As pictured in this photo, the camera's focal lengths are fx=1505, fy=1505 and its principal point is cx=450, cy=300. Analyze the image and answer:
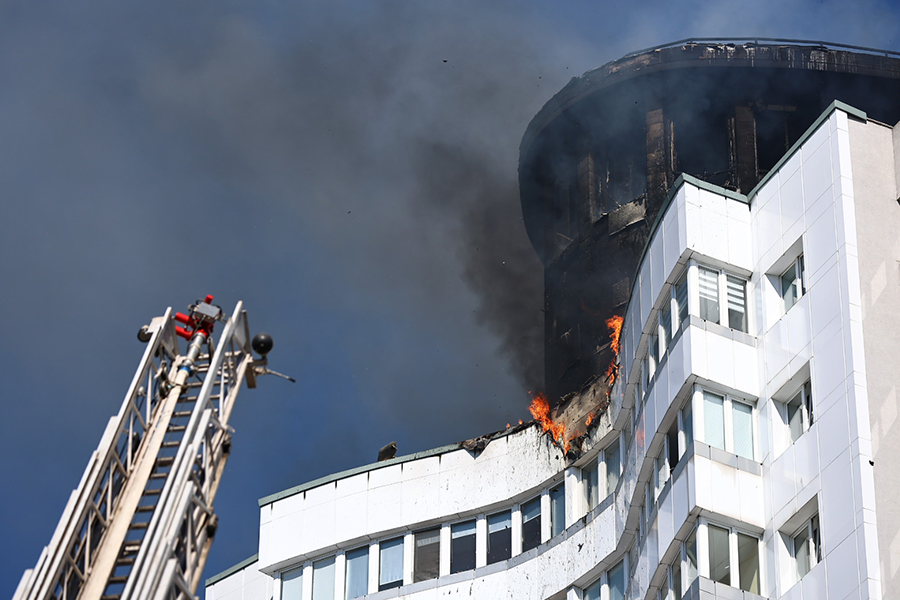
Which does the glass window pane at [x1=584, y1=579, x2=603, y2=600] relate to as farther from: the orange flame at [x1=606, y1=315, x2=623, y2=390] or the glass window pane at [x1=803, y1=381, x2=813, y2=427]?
the glass window pane at [x1=803, y1=381, x2=813, y2=427]

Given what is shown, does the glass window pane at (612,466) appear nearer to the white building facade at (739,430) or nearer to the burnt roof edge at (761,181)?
the white building facade at (739,430)

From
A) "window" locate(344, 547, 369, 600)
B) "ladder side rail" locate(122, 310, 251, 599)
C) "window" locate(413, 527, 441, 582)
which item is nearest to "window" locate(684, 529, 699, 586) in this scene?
"ladder side rail" locate(122, 310, 251, 599)

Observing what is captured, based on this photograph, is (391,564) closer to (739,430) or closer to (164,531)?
(739,430)

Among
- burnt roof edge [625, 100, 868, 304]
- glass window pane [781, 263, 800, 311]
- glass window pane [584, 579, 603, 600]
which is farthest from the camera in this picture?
glass window pane [584, 579, 603, 600]

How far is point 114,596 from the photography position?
23.3 m

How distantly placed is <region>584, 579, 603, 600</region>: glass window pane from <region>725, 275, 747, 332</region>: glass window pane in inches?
320

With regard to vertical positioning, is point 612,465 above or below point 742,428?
above

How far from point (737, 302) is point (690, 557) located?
6052mm

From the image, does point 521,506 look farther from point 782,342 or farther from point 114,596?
point 114,596

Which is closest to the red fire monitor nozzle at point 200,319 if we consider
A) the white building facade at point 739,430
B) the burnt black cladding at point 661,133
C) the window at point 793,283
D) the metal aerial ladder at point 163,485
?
the metal aerial ladder at point 163,485

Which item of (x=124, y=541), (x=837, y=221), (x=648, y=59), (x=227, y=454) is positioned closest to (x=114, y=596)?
(x=124, y=541)

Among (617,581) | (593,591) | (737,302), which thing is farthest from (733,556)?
(593,591)

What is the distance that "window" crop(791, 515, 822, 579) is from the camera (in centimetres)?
2870

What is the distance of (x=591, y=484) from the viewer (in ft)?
130
